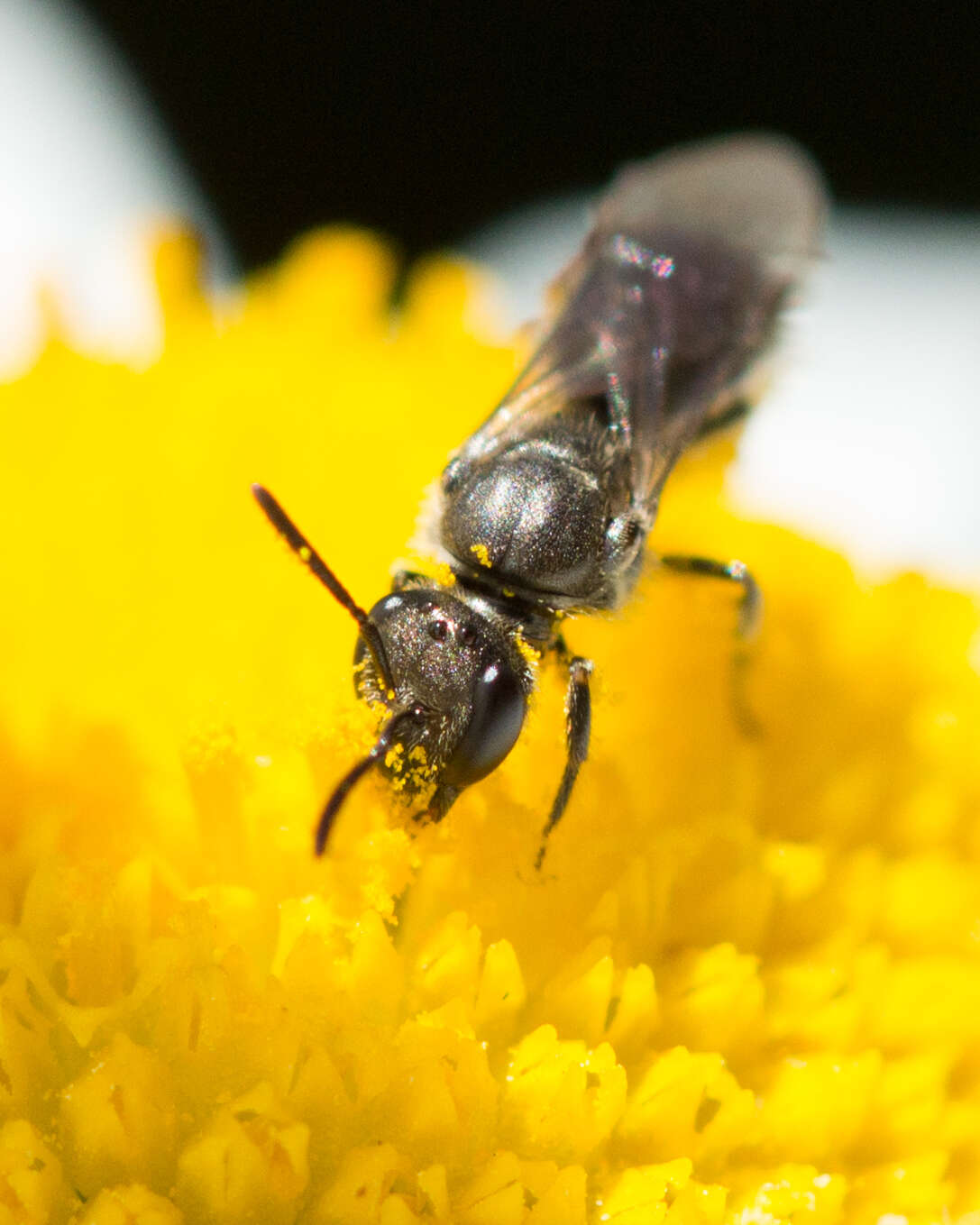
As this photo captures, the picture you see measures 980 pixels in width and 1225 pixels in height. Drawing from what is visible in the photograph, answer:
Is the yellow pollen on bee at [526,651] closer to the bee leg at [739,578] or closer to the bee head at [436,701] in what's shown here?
the bee head at [436,701]

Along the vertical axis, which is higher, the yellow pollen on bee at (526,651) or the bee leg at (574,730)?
the yellow pollen on bee at (526,651)

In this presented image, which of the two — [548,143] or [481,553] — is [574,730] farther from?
[548,143]

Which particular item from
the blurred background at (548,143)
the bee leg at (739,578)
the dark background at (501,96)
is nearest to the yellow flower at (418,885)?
the bee leg at (739,578)

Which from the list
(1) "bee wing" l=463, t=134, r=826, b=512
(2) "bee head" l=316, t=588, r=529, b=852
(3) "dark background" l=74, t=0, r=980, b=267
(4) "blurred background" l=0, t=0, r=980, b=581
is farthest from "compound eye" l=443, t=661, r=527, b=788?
(3) "dark background" l=74, t=0, r=980, b=267

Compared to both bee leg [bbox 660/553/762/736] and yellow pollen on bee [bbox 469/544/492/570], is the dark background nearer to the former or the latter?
bee leg [bbox 660/553/762/736]

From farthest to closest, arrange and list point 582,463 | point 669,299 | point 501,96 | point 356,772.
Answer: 1. point 501,96
2. point 669,299
3. point 582,463
4. point 356,772

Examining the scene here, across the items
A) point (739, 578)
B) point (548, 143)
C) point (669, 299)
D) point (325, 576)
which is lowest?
point (548, 143)

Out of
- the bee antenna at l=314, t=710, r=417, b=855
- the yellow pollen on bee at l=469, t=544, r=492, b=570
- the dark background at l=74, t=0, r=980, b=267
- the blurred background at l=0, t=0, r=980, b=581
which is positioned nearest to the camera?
the bee antenna at l=314, t=710, r=417, b=855

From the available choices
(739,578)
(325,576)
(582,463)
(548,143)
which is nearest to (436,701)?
(325,576)

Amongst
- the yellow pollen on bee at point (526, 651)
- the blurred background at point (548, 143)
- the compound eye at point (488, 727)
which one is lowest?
the blurred background at point (548, 143)
